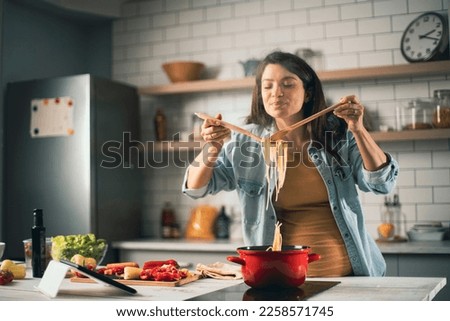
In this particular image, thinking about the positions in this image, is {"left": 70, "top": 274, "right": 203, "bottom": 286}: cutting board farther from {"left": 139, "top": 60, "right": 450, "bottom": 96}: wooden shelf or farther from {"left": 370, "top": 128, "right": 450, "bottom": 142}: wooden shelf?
{"left": 139, "top": 60, "right": 450, "bottom": 96}: wooden shelf

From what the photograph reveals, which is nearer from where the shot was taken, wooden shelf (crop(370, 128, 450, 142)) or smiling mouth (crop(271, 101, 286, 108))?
smiling mouth (crop(271, 101, 286, 108))

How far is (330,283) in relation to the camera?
5.46ft

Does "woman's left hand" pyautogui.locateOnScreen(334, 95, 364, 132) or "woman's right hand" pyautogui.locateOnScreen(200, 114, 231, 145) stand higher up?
"woman's left hand" pyautogui.locateOnScreen(334, 95, 364, 132)

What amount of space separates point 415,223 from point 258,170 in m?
1.58

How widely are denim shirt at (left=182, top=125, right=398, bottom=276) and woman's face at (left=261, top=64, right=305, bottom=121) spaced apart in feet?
0.30

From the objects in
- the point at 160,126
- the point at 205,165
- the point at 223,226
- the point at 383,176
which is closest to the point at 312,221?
the point at 383,176

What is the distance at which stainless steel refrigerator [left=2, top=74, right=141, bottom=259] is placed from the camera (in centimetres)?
368

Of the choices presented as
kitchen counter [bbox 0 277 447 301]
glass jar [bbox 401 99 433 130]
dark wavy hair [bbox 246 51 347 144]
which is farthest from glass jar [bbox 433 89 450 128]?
kitchen counter [bbox 0 277 447 301]

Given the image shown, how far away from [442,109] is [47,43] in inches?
97.7

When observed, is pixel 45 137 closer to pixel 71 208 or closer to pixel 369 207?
pixel 71 208

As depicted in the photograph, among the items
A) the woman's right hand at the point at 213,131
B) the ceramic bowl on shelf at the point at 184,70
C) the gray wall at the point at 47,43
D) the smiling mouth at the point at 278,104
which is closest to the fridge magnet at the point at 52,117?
the gray wall at the point at 47,43

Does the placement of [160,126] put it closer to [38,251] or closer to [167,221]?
[167,221]
